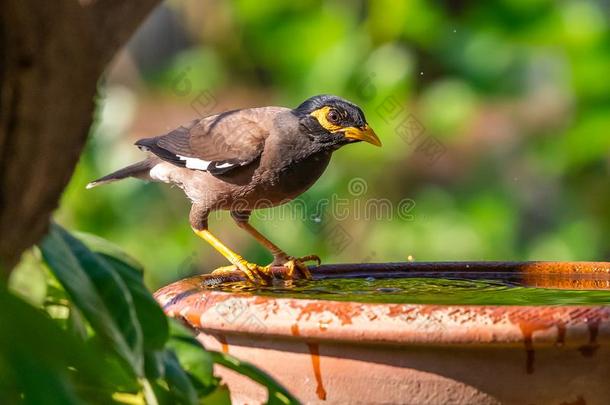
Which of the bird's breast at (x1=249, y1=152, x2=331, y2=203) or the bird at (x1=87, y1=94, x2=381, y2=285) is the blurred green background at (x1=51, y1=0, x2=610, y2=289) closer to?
the bird at (x1=87, y1=94, x2=381, y2=285)

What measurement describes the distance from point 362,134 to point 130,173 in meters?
1.08

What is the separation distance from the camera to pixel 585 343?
1519 millimetres

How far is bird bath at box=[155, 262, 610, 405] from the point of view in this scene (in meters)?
1.51

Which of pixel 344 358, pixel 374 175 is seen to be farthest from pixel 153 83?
pixel 344 358

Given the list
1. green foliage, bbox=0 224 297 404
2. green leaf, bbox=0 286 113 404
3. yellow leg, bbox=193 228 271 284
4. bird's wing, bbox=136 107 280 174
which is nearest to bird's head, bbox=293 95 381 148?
bird's wing, bbox=136 107 280 174

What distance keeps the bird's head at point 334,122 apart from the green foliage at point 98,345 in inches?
81.7

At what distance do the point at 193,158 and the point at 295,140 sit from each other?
40cm

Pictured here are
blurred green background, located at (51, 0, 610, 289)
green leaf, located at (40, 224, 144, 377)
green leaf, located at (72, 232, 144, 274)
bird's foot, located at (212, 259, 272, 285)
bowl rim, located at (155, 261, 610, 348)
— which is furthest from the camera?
blurred green background, located at (51, 0, 610, 289)

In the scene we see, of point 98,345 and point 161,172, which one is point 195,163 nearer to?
point 161,172

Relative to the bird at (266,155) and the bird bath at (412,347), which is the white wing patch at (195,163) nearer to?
the bird at (266,155)

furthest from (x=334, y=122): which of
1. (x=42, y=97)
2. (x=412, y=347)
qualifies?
(x=42, y=97)

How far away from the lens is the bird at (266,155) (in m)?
3.39

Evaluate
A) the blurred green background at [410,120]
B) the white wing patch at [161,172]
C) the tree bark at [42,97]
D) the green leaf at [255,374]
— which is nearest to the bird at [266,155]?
the white wing patch at [161,172]

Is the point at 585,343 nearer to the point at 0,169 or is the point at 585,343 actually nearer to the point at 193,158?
the point at 0,169
